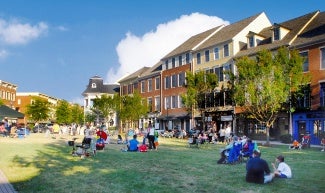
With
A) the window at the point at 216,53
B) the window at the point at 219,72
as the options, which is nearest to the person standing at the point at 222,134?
the window at the point at 219,72

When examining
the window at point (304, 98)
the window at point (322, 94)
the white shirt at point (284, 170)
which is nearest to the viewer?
the white shirt at point (284, 170)

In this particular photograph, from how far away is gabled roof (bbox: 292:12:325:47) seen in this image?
115 feet

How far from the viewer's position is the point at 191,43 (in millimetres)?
55750

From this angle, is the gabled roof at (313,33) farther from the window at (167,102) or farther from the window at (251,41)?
the window at (167,102)

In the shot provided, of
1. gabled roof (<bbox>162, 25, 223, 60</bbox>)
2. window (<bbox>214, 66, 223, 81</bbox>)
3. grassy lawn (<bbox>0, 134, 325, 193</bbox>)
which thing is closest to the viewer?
grassy lawn (<bbox>0, 134, 325, 193</bbox>)

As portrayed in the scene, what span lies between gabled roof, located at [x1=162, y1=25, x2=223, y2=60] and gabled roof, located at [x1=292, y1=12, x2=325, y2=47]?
55.3 feet

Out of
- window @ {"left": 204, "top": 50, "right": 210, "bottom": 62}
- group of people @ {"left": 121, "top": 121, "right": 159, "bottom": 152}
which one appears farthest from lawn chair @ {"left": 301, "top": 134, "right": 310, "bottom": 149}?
window @ {"left": 204, "top": 50, "right": 210, "bottom": 62}

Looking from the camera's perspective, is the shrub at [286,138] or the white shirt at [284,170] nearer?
the white shirt at [284,170]

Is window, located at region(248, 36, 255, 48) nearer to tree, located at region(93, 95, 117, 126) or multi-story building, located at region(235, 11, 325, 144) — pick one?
multi-story building, located at region(235, 11, 325, 144)

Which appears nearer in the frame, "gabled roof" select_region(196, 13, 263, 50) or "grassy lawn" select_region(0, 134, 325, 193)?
"grassy lawn" select_region(0, 134, 325, 193)

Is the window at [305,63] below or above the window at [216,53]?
below

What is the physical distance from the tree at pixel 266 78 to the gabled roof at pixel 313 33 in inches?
115

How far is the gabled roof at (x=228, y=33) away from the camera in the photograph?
46766 mm

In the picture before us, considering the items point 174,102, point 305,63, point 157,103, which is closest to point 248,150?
point 305,63
